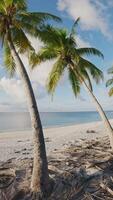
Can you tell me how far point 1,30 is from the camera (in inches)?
520

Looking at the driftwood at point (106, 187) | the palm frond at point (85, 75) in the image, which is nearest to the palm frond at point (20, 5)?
the driftwood at point (106, 187)

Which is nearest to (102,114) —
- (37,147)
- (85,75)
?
(85,75)

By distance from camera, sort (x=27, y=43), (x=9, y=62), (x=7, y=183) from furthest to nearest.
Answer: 1. (x=9, y=62)
2. (x=27, y=43)
3. (x=7, y=183)

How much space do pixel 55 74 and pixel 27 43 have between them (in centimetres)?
831

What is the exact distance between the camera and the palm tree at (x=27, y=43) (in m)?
12.0

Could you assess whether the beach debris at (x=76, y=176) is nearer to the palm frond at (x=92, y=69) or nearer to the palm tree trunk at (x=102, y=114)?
the palm tree trunk at (x=102, y=114)

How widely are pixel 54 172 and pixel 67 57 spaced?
10.0m

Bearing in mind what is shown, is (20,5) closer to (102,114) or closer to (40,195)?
(40,195)

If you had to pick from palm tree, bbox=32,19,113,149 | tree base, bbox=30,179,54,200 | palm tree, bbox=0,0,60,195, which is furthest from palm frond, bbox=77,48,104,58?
tree base, bbox=30,179,54,200

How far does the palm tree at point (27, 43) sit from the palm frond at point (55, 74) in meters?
6.42

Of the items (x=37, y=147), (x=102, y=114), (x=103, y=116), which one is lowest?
(x=37, y=147)

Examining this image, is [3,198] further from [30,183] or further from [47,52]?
[47,52]

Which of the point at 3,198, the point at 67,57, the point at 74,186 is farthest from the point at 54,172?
the point at 67,57

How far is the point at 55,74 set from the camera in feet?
73.8
